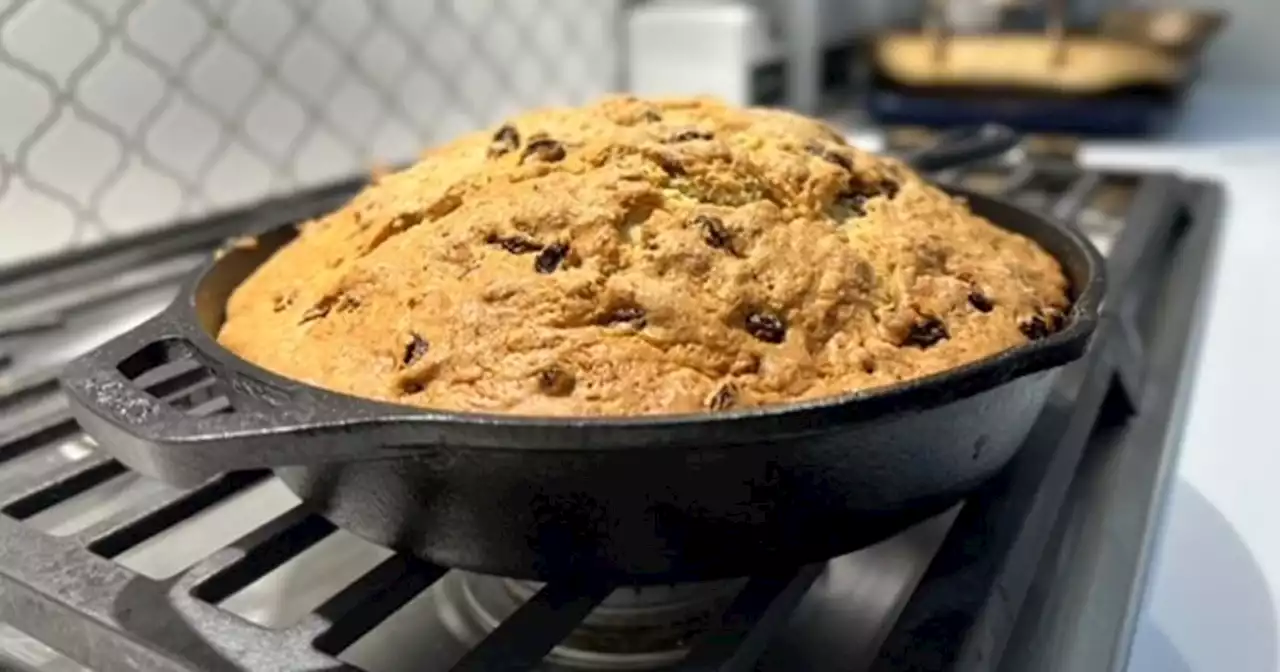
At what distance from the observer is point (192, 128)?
3.04 feet

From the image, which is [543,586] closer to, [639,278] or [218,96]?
[639,278]

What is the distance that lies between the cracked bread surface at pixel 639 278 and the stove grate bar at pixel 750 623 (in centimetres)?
8

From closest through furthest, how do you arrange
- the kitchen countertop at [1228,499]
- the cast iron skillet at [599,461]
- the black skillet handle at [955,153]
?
the cast iron skillet at [599,461], the kitchen countertop at [1228,499], the black skillet handle at [955,153]

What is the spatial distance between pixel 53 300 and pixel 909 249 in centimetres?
56

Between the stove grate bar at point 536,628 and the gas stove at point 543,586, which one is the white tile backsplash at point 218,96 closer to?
A: the gas stove at point 543,586

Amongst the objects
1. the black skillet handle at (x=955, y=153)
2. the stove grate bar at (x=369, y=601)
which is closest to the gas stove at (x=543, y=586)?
the stove grate bar at (x=369, y=601)

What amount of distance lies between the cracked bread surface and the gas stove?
8 cm

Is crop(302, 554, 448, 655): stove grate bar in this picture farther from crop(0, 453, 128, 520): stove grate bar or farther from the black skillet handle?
the black skillet handle

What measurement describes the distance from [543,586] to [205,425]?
0.15 meters

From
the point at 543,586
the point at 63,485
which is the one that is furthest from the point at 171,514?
the point at 543,586

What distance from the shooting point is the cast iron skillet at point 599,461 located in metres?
0.37

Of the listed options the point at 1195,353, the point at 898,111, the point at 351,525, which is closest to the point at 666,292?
the point at 351,525

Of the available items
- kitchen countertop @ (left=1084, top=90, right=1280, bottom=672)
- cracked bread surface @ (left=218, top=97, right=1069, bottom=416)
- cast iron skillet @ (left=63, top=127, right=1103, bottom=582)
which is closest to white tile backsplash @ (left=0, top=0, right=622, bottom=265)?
cracked bread surface @ (left=218, top=97, right=1069, bottom=416)

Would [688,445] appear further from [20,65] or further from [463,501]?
[20,65]
